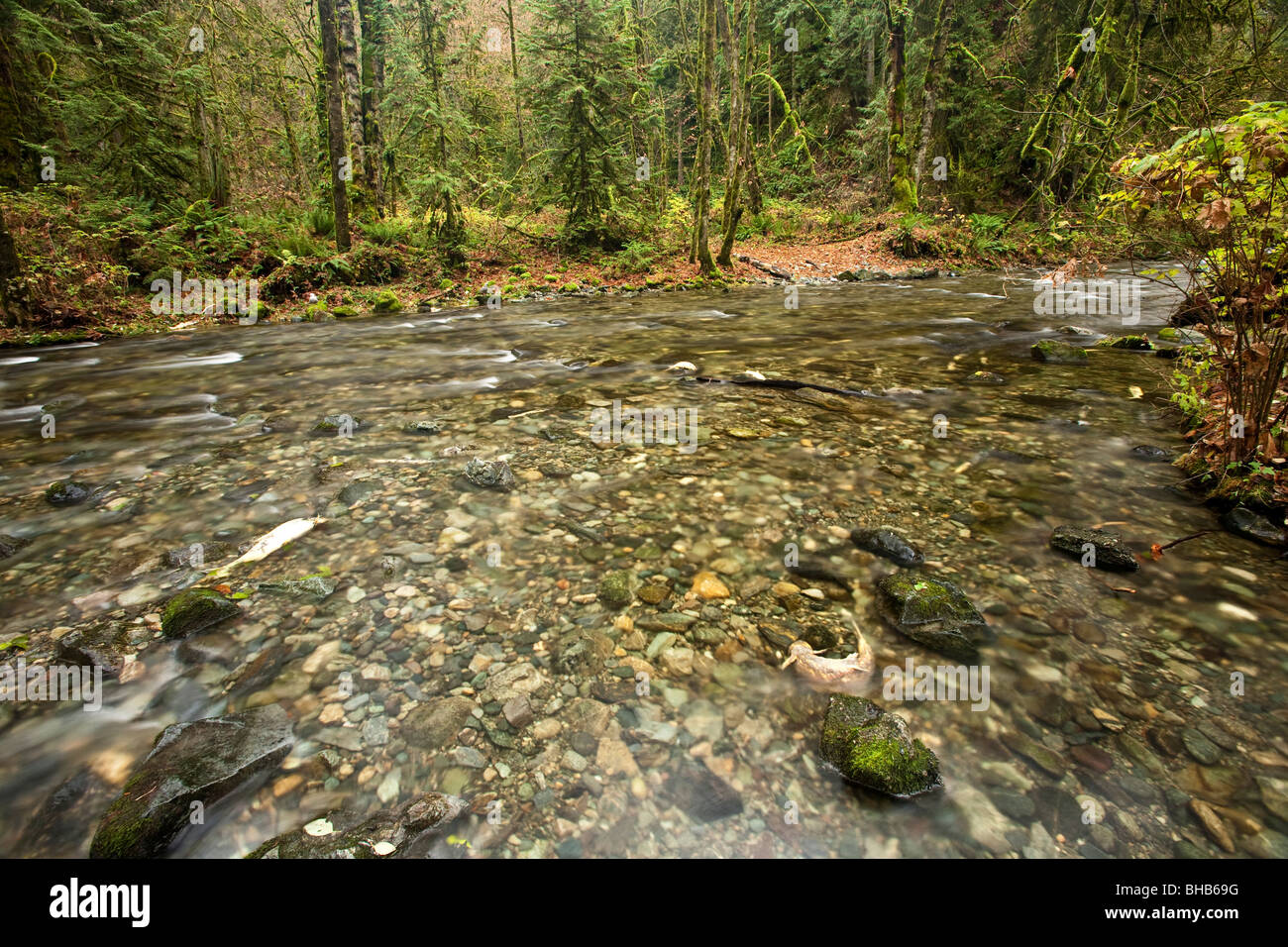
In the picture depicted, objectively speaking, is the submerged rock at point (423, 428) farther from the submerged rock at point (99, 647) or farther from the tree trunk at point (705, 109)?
the tree trunk at point (705, 109)

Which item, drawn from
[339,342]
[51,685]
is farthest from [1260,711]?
[339,342]

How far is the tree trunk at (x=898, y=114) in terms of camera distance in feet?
66.2

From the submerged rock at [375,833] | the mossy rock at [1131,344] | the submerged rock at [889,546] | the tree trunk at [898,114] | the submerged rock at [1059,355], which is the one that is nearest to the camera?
the submerged rock at [375,833]

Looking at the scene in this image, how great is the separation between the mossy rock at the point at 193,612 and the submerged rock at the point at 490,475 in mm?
1618

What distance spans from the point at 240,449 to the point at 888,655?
5.12 meters

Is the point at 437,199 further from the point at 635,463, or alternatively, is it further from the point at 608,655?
the point at 608,655

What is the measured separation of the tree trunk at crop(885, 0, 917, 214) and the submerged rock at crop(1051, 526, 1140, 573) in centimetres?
2267

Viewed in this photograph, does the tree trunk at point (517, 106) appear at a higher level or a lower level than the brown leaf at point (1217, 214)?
higher

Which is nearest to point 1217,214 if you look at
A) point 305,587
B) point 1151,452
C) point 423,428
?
point 1151,452

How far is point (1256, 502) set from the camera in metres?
3.25

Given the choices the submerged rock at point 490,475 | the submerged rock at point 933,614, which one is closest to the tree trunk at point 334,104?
the submerged rock at point 490,475

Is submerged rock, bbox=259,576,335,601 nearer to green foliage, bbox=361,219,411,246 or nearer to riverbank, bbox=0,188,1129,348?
riverbank, bbox=0,188,1129,348

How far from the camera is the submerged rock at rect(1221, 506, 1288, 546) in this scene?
3045mm

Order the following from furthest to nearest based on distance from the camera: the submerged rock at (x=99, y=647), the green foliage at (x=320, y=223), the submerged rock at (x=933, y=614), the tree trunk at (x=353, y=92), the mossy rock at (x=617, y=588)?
the tree trunk at (x=353, y=92) → the green foliage at (x=320, y=223) → the mossy rock at (x=617, y=588) → the submerged rock at (x=933, y=614) → the submerged rock at (x=99, y=647)
